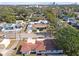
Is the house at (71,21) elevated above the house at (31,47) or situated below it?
above

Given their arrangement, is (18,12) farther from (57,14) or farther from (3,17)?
(57,14)

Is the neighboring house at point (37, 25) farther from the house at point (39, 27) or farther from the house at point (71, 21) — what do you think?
the house at point (71, 21)

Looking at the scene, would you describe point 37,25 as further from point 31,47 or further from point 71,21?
point 71,21

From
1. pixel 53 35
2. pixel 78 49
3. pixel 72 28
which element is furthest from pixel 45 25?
pixel 78 49

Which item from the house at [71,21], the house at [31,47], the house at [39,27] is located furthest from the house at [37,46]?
the house at [71,21]

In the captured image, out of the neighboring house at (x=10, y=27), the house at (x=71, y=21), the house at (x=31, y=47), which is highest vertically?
the house at (x=71, y=21)

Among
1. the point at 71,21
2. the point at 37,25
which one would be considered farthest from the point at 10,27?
the point at 71,21

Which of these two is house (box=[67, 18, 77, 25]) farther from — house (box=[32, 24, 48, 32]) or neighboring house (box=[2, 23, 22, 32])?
neighboring house (box=[2, 23, 22, 32])

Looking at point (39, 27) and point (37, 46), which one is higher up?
point (39, 27)

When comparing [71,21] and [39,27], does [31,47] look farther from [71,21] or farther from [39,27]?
[71,21]

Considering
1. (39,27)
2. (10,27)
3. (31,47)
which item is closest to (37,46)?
(31,47)

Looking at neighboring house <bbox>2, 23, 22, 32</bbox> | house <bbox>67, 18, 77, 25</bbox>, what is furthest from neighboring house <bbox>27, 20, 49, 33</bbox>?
house <bbox>67, 18, 77, 25</bbox>
